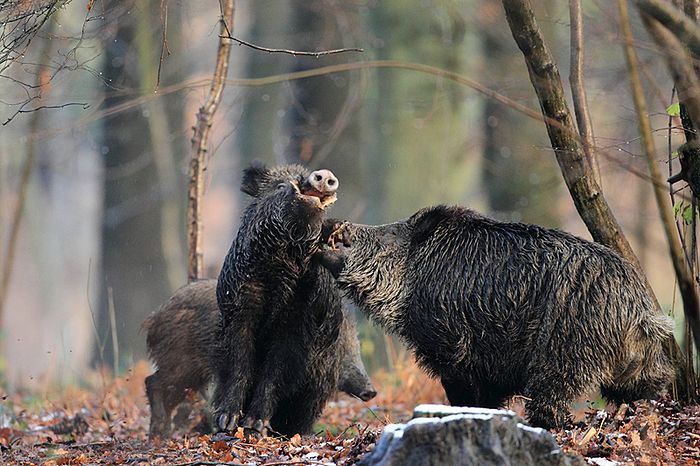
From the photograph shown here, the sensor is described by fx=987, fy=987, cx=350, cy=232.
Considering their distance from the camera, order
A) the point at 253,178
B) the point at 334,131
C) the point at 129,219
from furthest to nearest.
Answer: the point at 129,219
the point at 334,131
the point at 253,178

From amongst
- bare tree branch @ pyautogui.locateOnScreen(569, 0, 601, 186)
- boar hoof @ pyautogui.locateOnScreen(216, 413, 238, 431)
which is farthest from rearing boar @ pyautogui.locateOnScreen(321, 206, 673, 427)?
boar hoof @ pyautogui.locateOnScreen(216, 413, 238, 431)

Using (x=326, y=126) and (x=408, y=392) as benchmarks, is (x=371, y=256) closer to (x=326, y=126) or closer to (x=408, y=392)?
(x=408, y=392)

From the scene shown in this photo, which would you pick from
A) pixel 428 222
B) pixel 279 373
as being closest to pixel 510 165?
pixel 428 222

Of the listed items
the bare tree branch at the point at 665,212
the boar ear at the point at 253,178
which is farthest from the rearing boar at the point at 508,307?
the boar ear at the point at 253,178

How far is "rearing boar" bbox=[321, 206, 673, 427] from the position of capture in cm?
632

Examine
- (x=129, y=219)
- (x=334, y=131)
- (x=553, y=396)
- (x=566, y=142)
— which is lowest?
(x=553, y=396)

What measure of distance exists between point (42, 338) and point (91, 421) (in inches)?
895

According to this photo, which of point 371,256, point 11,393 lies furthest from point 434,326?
point 11,393

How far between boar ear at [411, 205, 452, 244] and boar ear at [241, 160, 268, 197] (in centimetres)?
152

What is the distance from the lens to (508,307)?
6582mm

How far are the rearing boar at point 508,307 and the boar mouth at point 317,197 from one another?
14.9 inches

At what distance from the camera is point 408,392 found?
10.7 meters

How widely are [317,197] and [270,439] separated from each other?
67.9 inches

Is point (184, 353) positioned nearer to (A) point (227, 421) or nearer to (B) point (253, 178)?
(A) point (227, 421)
